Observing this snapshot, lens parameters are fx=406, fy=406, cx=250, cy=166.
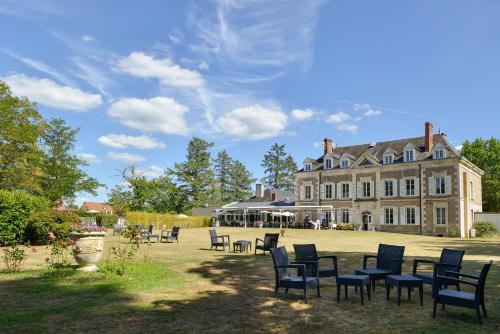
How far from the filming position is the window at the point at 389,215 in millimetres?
36459

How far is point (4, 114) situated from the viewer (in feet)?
81.2

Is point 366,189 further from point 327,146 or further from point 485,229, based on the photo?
point 485,229

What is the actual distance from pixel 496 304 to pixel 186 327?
5090mm

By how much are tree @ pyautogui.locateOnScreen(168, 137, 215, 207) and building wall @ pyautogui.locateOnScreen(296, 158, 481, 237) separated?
2063 cm

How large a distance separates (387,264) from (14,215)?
14.2 meters

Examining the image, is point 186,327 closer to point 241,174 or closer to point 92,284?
point 92,284

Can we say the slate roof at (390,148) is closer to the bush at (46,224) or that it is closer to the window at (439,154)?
the window at (439,154)

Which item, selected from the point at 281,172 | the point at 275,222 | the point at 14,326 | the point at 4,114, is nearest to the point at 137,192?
the point at 275,222

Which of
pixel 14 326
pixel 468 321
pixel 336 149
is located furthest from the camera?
pixel 336 149

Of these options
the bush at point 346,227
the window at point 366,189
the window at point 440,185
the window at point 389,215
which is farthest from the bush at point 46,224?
the window at point 440,185

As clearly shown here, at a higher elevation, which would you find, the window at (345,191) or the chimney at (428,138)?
the chimney at (428,138)

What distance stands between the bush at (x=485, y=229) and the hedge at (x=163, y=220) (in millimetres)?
25003

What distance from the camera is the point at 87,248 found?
9211mm

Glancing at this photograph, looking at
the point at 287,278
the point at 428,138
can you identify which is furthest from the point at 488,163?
the point at 287,278
